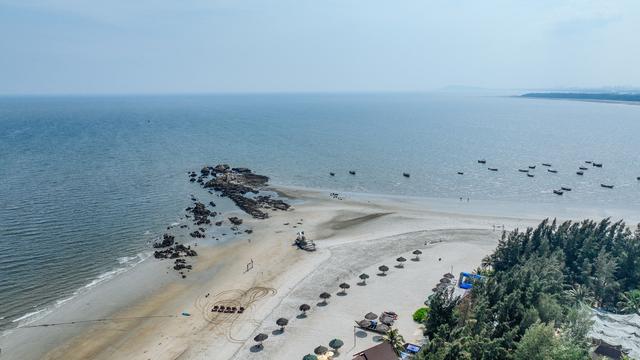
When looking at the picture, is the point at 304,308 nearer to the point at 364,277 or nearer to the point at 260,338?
the point at 260,338

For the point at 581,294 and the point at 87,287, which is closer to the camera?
the point at 581,294

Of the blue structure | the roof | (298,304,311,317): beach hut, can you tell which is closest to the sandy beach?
(298,304,311,317): beach hut

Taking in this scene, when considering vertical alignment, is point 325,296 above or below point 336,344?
below

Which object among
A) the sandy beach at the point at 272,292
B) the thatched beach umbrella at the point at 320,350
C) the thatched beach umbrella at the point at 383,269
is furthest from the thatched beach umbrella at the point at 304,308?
the thatched beach umbrella at the point at 383,269

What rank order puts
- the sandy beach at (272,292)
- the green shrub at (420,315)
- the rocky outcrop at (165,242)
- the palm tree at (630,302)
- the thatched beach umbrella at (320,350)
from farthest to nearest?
the rocky outcrop at (165,242) < the green shrub at (420,315) < the palm tree at (630,302) < the sandy beach at (272,292) < the thatched beach umbrella at (320,350)

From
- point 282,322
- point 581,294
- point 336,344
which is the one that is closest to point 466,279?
point 581,294

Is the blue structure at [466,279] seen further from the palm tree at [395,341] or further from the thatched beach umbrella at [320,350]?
the thatched beach umbrella at [320,350]

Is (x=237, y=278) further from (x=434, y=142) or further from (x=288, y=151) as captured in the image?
(x=434, y=142)
